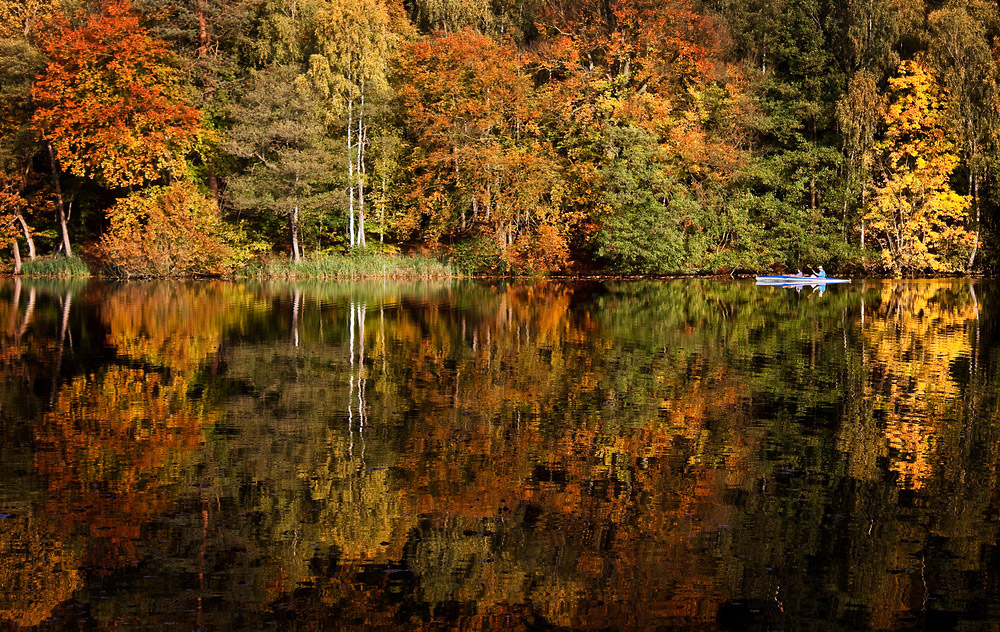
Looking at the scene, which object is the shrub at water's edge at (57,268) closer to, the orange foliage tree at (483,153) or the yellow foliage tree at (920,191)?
the orange foliage tree at (483,153)

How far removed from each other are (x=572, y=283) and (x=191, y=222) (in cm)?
1760

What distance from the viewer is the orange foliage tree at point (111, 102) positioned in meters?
43.7

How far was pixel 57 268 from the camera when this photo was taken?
45.9 metres

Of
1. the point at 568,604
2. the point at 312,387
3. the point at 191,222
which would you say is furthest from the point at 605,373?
the point at 191,222

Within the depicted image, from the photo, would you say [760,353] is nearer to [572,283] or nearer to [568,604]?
[568,604]

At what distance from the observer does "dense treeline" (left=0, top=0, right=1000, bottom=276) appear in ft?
148

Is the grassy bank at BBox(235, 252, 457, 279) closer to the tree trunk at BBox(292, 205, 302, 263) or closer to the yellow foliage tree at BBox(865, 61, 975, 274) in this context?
the tree trunk at BBox(292, 205, 302, 263)

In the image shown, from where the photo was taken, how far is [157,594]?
6859mm

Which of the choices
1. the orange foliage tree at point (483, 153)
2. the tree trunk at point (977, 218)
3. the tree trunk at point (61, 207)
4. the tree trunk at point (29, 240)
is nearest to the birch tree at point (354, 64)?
the orange foliage tree at point (483, 153)

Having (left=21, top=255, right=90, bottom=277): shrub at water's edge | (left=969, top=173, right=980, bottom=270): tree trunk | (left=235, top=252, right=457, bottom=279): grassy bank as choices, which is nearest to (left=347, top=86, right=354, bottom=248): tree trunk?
(left=235, top=252, right=457, bottom=279): grassy bank

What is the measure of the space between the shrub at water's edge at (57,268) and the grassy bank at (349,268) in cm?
770

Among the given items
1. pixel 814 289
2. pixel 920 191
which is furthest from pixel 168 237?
pixel 920 191

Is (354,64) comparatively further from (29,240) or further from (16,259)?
(16,259)

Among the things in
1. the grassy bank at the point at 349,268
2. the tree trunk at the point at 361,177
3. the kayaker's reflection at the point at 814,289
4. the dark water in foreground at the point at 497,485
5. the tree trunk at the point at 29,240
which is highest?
the tree trunk at the point at 361,177
